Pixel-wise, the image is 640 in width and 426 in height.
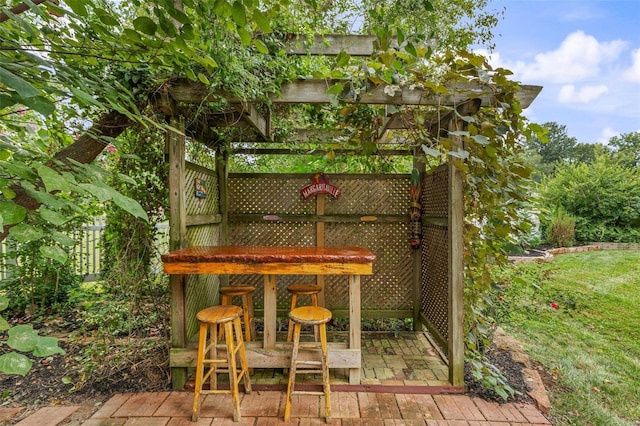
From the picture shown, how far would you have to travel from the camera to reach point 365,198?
3602 millimetres

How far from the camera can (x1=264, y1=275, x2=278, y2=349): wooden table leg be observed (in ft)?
7.88

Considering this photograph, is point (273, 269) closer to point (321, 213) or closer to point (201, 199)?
point (201, 199)

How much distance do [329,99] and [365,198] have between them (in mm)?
1619

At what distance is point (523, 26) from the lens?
4.73m

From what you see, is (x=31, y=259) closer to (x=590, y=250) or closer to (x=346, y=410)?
(x=346, y=410)

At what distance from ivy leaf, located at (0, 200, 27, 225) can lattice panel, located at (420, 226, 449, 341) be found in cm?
264

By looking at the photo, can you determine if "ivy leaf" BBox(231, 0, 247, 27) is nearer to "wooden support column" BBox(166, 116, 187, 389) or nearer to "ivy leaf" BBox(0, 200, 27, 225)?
"ivy leaf" BBox(0, 200, 27, 225)

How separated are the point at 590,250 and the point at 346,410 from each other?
9.50 meters

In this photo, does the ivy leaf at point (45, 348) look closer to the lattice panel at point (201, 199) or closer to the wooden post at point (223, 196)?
the lattice panel at point (201, 199)

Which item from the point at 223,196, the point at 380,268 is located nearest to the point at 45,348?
the point at 223,196

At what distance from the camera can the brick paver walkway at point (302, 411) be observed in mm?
2066

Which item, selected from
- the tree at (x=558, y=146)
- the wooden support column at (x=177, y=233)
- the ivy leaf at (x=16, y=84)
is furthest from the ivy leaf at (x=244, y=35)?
the tree at (x=558, y=146)

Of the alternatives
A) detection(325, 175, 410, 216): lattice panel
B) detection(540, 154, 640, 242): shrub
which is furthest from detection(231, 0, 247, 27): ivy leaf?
detection(540, 154, 640, 242): shrub

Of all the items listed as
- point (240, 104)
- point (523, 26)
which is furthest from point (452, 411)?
point (523, 26)
